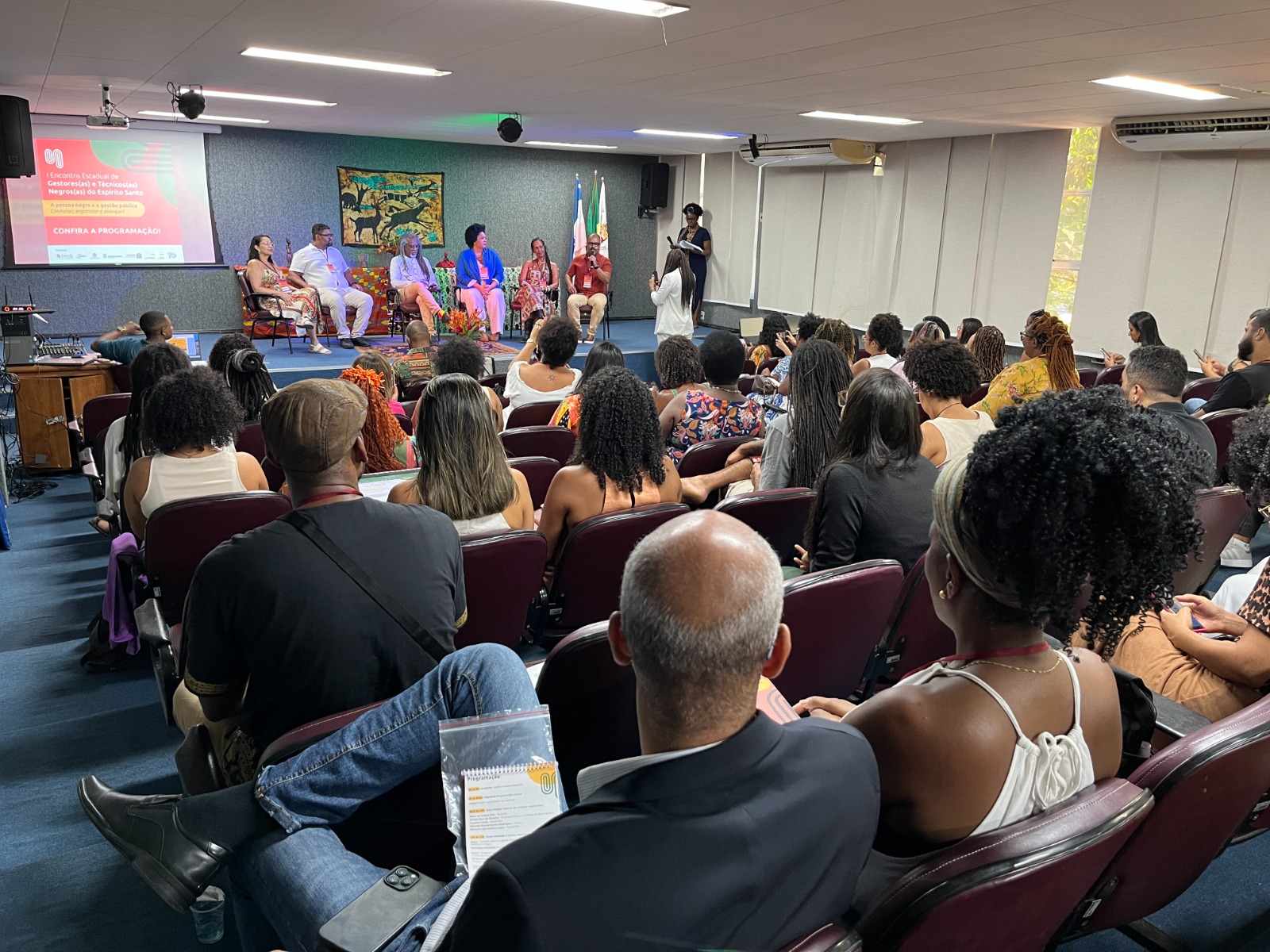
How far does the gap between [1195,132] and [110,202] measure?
11.8 m

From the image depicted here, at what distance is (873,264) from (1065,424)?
10.7 meters

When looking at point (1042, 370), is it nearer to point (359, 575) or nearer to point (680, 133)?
point (359, 575)

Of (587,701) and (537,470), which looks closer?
(587,701)

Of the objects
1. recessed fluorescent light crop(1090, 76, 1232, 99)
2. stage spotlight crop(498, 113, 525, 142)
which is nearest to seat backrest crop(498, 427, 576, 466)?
recessed fluorescent light crop(1090, 76, 1232, 99)

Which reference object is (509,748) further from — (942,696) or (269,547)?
(942,696)

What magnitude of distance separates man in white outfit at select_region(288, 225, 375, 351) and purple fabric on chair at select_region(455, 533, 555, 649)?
29.3ft

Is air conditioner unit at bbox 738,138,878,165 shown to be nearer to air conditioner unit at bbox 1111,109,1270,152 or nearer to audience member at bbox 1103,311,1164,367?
air conditioner unit at bbox 1111,109,1270,152

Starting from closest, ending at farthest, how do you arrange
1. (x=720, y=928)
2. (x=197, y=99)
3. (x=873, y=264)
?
(x=720, y=928) < (x=197, y=99) < (x=873, y=264)

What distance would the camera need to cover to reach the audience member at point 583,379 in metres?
4.32

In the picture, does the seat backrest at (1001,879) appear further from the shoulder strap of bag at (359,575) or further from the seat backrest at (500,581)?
the seat backrest at (500,581)

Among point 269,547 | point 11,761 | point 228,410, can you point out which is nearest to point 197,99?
point 228,410

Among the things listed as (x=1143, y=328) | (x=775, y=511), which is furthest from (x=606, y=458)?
(x=1143, y=328)

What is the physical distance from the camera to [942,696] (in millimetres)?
1240

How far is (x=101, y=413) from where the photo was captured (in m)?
4.97
